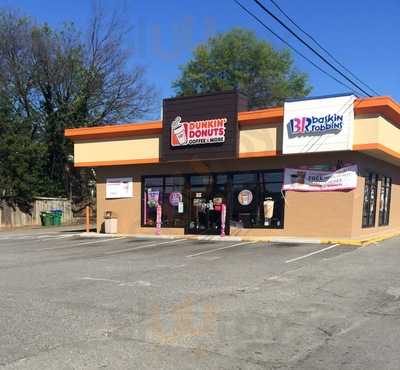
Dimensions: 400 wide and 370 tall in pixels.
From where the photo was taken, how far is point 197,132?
842 inches

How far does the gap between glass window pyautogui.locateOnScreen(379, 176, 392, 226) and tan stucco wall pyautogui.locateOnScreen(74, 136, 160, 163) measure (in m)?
10.2

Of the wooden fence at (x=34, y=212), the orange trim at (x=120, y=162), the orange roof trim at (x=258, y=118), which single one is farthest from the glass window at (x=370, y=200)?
the wooden fence at (x=34, y=212)

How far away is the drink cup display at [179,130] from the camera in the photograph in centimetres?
2175

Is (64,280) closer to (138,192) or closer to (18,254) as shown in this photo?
(18,254)

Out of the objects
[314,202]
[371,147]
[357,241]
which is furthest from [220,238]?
[371,147]

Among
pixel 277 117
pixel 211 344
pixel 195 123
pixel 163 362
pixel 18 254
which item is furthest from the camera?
pixel 195 123

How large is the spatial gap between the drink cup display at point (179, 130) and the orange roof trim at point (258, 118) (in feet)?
3.17

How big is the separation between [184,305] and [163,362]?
9.00 feet

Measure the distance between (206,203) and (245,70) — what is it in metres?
38.5

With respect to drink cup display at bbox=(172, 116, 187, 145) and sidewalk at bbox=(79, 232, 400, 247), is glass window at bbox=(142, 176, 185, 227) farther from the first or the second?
drink cup display at bbox=(172, 116, 187, 145)

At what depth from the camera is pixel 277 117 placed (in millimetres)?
19844

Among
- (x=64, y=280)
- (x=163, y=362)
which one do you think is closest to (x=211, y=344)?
(x=163, y=362)

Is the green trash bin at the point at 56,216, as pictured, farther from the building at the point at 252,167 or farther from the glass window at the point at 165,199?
the glass window at the point at 165,199

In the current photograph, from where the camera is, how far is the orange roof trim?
58.6 feet
